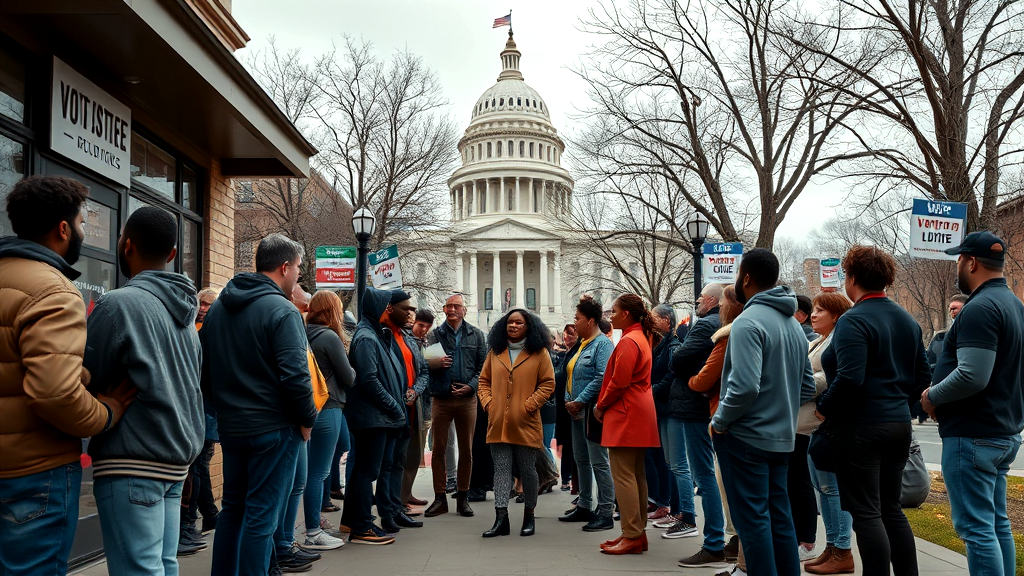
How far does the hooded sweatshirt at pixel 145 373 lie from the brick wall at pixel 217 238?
5.79 m

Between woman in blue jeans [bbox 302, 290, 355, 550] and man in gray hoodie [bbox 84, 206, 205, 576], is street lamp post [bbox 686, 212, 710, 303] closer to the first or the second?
woman in blue jeans [bbox 302, 290, 355, 550]

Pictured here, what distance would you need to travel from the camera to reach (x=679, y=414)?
22.9 ft

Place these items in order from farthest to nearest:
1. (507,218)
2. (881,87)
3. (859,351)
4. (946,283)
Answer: (507,218) → (946,283) → (881,87) → (859,351)

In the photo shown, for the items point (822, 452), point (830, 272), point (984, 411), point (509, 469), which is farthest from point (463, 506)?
point (830, 272)

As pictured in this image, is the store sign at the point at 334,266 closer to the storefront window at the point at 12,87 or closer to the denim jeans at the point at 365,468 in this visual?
the denim jeans at the point at 365,468

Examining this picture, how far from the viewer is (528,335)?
752 cm

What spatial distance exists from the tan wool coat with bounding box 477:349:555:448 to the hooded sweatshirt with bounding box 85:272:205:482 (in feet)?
13.4

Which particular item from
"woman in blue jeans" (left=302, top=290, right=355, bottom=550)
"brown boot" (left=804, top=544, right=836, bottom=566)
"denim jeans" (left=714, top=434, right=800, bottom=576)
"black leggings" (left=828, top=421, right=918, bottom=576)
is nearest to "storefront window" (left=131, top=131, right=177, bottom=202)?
"woman in blue jeans" (left=302, top=290, right=355, bottom=550)

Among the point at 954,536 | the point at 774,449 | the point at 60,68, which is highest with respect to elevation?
the point at 60,68

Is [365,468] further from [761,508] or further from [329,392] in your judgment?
[761,508]

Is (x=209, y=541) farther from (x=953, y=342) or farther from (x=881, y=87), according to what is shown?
(x=881, y=87)

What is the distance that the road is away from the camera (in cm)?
1277

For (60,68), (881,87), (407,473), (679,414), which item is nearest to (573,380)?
(679,414)

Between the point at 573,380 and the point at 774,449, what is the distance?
3.35m
